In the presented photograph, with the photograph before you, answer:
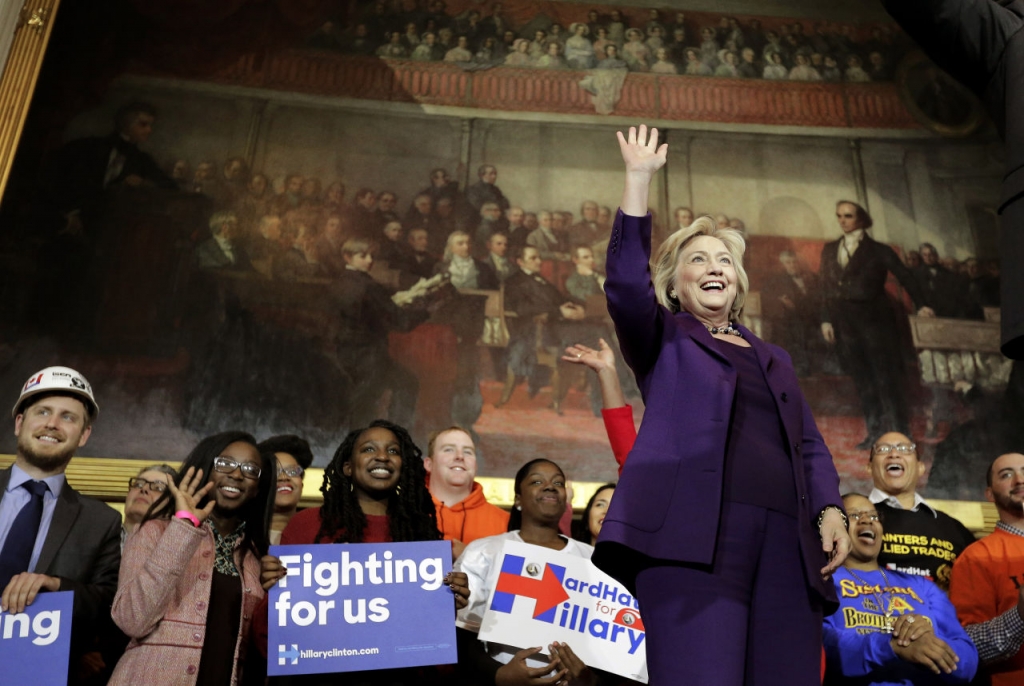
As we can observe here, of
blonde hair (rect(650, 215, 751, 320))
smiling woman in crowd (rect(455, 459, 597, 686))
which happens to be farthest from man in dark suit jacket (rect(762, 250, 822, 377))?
blonde hair (rect(650, 215, 751, 320))

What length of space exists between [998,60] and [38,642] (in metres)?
3.37

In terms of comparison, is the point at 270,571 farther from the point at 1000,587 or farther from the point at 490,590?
the point at 1000,587

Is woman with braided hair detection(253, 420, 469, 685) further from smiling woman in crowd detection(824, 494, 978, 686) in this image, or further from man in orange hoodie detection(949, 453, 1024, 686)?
man in orange hoodie detection(949, 453, 1024, 686)

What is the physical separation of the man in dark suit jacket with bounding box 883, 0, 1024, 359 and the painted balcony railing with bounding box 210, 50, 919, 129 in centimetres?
741

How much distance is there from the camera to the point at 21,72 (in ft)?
26.5

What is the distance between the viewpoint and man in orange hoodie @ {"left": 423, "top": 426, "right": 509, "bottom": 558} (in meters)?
4.93

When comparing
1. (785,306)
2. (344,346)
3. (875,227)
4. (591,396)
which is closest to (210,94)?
(344,346)

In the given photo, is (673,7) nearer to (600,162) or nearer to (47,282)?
(600,162)

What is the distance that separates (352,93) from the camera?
8844 mm

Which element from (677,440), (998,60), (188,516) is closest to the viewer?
(998,60)

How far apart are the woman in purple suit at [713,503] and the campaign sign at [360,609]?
175 cm

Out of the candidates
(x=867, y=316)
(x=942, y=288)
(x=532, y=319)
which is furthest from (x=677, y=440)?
(x=942, y=288)

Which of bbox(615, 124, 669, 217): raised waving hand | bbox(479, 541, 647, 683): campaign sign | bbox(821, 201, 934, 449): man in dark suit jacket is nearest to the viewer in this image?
bbox(615, 124, 669, 217): raised waving hand

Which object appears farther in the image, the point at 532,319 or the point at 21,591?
the point at 532,319
